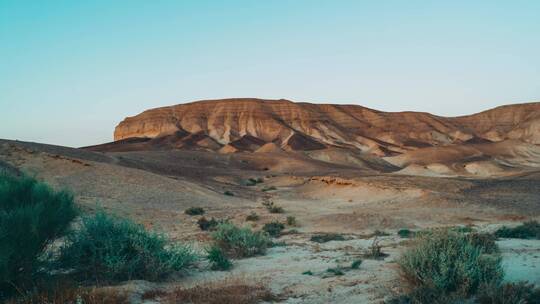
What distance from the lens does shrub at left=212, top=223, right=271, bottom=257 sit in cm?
1200

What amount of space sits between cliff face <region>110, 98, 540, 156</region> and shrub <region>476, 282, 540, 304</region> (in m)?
103

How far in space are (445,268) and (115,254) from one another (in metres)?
5.52

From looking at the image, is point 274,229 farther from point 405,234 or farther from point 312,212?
point 312,212

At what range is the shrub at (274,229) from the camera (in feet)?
54.4

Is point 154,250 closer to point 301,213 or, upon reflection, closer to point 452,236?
point 452,236

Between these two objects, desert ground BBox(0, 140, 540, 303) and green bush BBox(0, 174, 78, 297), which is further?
desert ground BBox(0, 140, 540, 303)

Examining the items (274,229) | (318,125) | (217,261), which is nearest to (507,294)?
(217,261)

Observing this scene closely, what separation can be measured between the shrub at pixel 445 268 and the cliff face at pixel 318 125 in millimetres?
101570

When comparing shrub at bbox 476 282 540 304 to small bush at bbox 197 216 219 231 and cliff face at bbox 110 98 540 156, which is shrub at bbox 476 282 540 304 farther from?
cliff face at bbox 110 98 540 156

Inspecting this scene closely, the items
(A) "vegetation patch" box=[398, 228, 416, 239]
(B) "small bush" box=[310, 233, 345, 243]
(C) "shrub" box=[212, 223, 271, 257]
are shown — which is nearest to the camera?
(C) "shrub" box=[212, 223, 271, 257]

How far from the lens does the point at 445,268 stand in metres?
7.34

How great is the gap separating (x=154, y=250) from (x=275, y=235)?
7.23 m

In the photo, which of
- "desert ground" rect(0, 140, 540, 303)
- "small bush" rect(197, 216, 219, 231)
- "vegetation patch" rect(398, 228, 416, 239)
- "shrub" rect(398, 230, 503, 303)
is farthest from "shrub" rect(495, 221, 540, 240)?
"small bush" rect(197, 216, 219, 231)

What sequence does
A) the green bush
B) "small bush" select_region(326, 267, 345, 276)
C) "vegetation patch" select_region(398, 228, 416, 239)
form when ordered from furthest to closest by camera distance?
"vegetation patch" select_region(398, 228, 416, 239) < "small bush" select_region(326, 267, 345, 276) < the green bush
